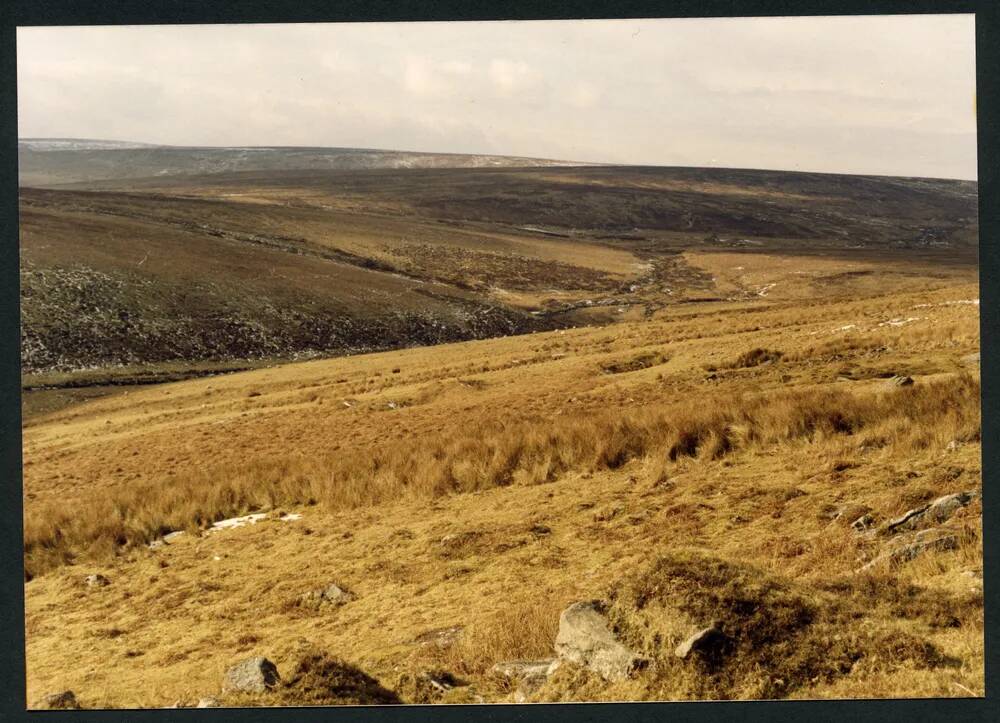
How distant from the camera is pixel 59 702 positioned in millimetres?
9578

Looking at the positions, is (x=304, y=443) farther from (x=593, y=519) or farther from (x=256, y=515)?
(x=593, y=519)

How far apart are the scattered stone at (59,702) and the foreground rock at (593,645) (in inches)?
218

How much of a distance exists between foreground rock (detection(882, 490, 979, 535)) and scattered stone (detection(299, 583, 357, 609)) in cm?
723

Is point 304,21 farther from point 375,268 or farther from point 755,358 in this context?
point 375,268

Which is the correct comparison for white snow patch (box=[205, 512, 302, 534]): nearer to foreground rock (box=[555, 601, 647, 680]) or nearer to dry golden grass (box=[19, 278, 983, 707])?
dry golden grass (box=[19, 278, 983, 707])

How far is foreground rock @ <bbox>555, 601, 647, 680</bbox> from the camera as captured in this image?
28.0 feet

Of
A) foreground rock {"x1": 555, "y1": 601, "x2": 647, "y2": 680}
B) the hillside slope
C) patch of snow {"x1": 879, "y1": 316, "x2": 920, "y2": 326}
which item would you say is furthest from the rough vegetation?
the hillside slope

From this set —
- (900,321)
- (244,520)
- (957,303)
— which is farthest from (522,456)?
(957,303)

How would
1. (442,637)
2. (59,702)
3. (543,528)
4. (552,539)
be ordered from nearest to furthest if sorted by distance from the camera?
(59,702) → (442,637) → (552,539) → (543,528)

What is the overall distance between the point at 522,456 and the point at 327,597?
17.6 ft

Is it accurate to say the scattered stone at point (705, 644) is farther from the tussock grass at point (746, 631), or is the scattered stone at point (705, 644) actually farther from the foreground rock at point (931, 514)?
the foreground rock at point (931, 514)

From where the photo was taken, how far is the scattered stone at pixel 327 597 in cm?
1188

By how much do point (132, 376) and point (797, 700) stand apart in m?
44.3

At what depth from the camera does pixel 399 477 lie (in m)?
16.5
